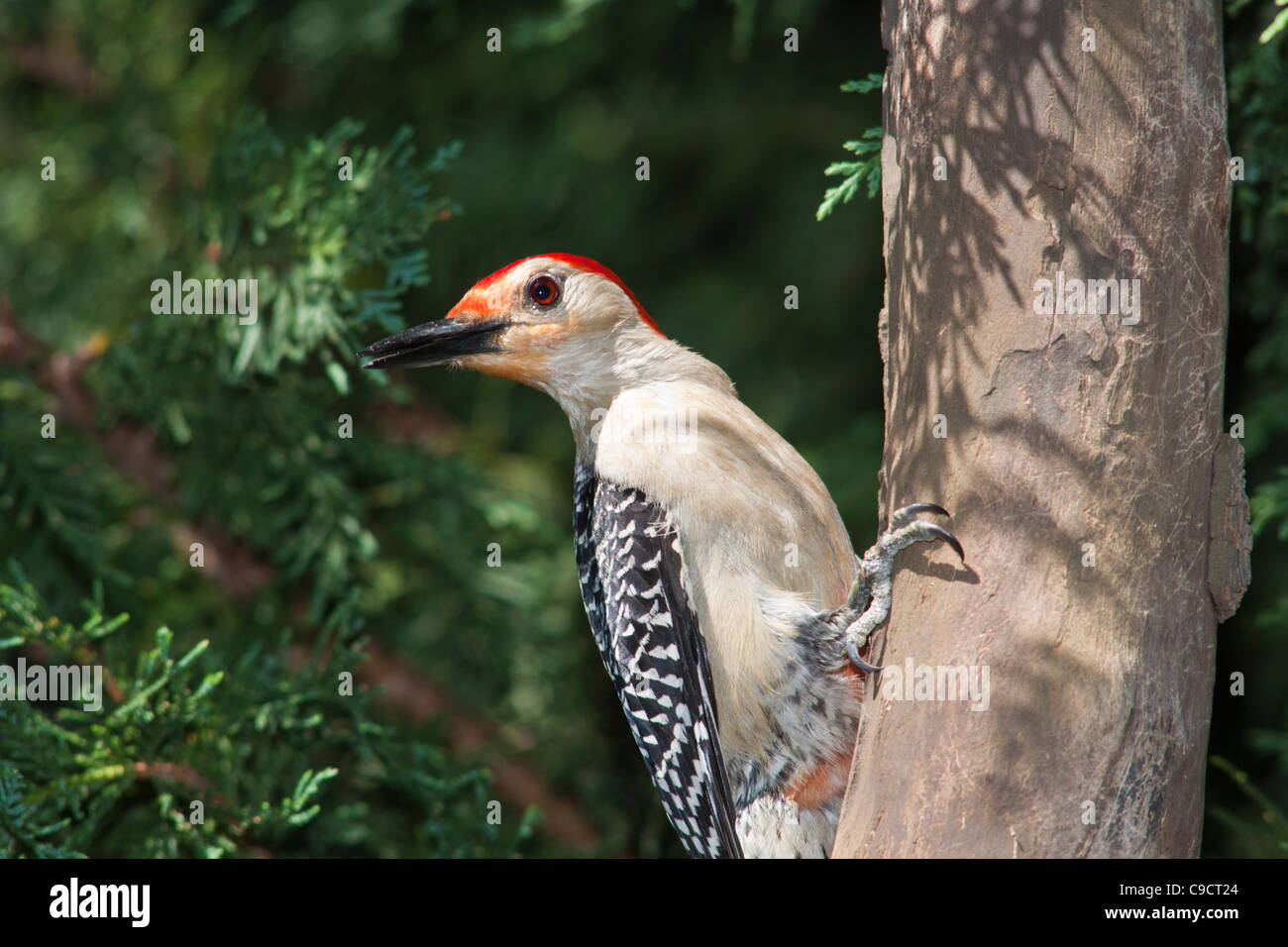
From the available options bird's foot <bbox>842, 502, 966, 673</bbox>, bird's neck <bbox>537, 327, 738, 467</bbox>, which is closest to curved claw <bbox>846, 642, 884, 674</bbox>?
bird's foot <bbox>842, 502, 966, 673</bbox>

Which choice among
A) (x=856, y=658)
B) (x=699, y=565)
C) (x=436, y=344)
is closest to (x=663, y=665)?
(x=699, y=565)

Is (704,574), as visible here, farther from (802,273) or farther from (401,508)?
(802,273)

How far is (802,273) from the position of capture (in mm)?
5613

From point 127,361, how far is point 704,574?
234 cm

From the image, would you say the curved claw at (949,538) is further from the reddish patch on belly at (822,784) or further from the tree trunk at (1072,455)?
the reddish patch on belly at (822,784)

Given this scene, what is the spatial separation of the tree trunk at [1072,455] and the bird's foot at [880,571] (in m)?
0.04

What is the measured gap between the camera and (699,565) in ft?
10.1

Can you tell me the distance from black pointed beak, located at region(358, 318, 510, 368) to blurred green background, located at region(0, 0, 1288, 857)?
0.21 metres

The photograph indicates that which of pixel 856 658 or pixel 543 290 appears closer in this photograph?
pixel 856 658

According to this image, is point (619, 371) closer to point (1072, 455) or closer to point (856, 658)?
point (856, 658)

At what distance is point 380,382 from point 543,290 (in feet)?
1.95

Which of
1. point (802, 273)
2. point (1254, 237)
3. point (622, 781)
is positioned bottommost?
point (622, 781)

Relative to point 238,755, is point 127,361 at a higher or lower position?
higher
